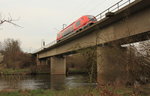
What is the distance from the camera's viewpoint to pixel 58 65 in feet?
190

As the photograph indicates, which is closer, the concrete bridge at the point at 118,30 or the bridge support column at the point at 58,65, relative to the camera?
the concrete bridge at the point at 118,30

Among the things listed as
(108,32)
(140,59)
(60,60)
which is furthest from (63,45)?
(140,59)

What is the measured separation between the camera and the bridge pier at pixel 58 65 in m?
56.6

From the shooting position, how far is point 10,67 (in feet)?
213

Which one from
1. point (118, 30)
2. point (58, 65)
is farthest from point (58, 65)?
point (118, 30)

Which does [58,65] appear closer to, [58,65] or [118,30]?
[58,65]

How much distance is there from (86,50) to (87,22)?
88.5ft

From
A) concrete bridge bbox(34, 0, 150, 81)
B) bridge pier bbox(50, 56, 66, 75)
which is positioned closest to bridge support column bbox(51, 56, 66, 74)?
bridge pier bbox(50, 56, 66, 75)

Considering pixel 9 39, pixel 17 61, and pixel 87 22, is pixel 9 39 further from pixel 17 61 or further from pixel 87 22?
pixel 87 22

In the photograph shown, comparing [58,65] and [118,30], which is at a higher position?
[118,30]

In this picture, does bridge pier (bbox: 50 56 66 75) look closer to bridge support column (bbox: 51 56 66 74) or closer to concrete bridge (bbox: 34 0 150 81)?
bridge support column (bbox: 51 56 66 74)

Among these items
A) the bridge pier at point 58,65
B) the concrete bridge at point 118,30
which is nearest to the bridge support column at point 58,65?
the bridge pier at point 58,65

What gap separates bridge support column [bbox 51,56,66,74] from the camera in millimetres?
56562

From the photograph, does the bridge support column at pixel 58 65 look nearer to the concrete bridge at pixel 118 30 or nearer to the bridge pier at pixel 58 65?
the bridge pier at pixel 58 65
